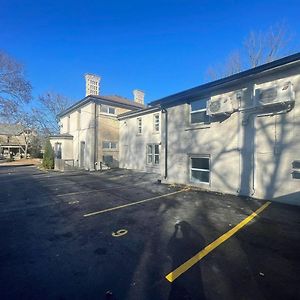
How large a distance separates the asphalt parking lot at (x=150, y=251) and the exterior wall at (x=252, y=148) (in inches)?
40.9

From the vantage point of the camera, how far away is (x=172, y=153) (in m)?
12.2

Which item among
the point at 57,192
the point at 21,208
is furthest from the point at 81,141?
the point at 21,208

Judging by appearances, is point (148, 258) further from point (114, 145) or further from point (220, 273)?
point (114, 145)

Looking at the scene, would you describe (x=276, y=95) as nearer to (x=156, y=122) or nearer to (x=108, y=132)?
(x=156, y=122)

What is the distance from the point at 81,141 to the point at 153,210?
677 inches

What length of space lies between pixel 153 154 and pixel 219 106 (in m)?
9.42

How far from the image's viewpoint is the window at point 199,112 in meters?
10.5

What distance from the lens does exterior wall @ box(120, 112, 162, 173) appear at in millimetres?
17891

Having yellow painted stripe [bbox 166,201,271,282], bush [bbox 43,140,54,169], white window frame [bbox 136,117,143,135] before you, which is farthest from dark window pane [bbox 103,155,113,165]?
yellow painted stripe [bbox 166,201,271,282]

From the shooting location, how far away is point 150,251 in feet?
13.0

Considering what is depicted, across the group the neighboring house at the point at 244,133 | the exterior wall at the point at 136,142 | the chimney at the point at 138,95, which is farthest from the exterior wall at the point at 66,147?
the neighboring house at the point at 244,133

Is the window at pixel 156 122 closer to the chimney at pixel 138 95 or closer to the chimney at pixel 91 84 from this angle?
the chimney at pixel 91 84

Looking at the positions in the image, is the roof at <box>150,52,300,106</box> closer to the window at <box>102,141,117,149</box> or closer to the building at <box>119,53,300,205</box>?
the building at <box>119,53,300,205</box>

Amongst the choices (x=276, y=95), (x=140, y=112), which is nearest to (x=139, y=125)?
(x=140, y=112)
